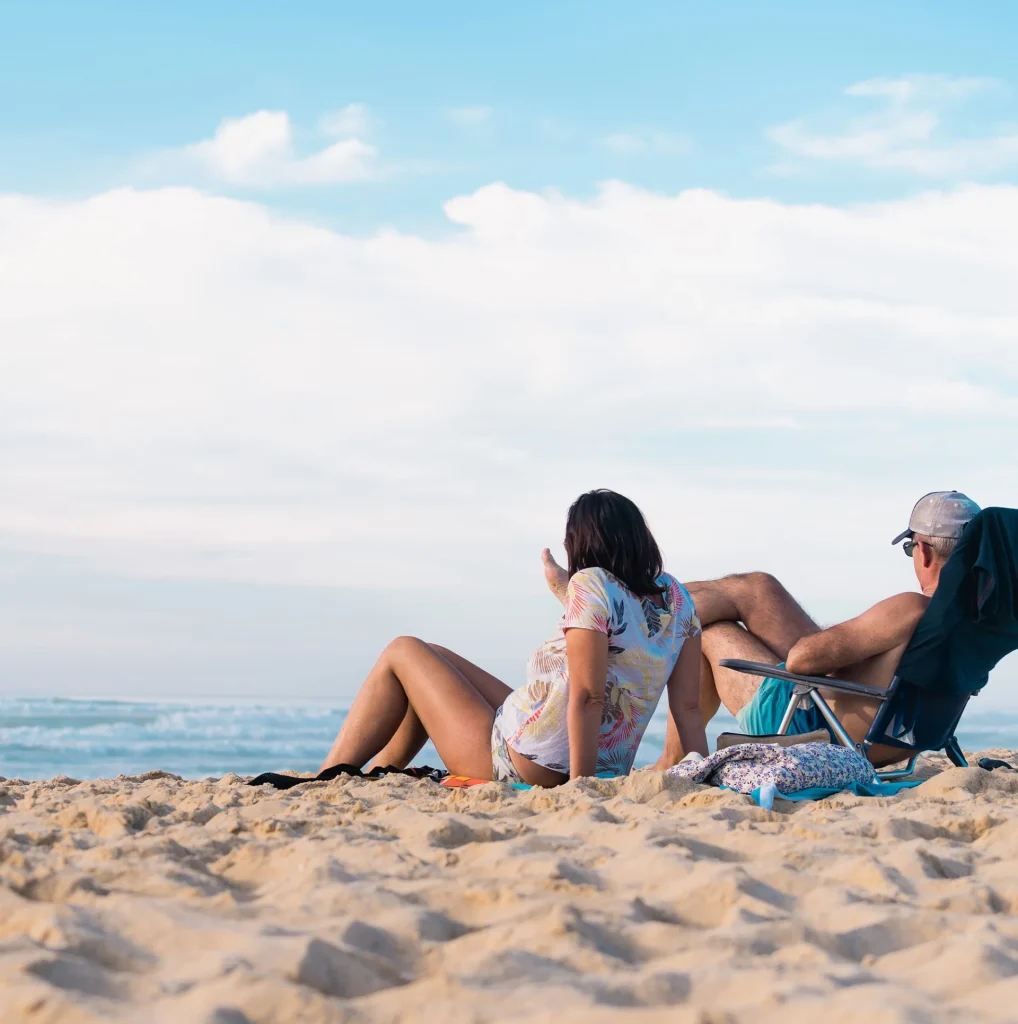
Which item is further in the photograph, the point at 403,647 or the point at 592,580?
the point at 403,647

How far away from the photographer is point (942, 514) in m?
4.69

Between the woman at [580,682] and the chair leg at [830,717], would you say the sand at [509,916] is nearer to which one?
the woman at [580,682]

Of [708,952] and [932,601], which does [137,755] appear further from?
[708,952]

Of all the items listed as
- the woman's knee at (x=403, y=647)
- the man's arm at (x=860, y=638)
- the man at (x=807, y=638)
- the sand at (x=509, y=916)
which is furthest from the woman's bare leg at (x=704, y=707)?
the sand at (x=509, y=916)

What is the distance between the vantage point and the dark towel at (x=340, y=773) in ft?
13.6

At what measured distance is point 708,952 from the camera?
5.93 ft

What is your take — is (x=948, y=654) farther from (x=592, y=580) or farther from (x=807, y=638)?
(x=592, y=580)

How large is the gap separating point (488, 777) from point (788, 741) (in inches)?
46.0

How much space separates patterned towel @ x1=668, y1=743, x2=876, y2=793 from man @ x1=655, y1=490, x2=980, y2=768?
737 millimetres

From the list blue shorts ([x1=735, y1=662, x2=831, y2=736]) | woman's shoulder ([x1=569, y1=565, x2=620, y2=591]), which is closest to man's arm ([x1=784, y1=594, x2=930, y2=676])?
blue shorts ([x1=735, y1=662, x2=831, y2=736])

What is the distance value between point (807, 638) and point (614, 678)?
3.71ft

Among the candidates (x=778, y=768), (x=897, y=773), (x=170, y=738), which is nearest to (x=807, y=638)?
(x=897, y=773)

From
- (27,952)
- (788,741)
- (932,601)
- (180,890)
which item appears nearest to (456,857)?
(180,890)

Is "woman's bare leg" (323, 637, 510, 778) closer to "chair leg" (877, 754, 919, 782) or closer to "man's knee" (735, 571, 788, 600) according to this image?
"man's knee" (735, 571, 788, 600)
